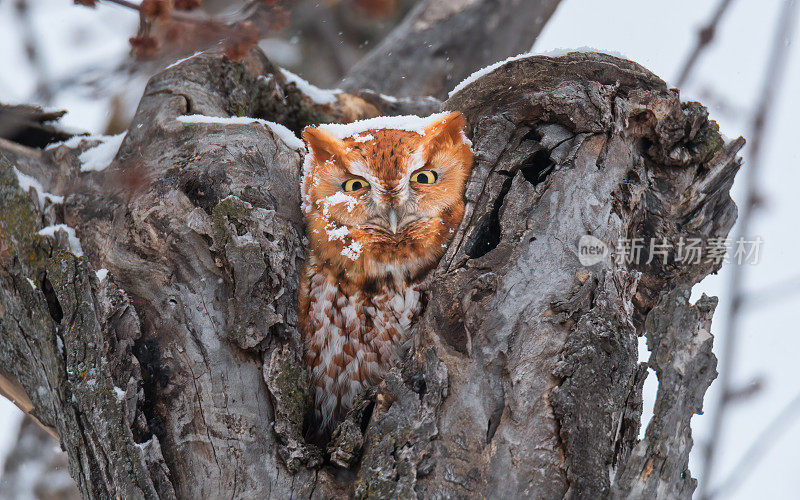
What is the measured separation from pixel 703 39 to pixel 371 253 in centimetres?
133

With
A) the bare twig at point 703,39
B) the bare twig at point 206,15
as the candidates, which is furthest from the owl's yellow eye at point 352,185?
the bare twig at point 703,39

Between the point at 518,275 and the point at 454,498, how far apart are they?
0.58 meters

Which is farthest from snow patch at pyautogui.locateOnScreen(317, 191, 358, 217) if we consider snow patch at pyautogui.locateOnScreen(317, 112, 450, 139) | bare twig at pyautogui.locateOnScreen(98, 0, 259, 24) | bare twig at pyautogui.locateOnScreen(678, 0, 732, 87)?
bare twig at pyautogui.locateOnScreen(678, 0, 732, 87)

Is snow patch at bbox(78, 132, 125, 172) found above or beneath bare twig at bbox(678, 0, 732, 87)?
beneath

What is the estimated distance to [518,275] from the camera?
5.78ft

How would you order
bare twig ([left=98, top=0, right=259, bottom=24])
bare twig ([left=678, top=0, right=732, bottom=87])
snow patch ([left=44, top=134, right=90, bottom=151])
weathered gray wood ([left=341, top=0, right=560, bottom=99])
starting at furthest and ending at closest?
weathered gray wood ([left=341, top=0, right=560, bottom=99]) → snow patch ([left=44, top=134, right=90, bottom=151]) → bare twig ([left=678, top=0, right=732, bottom=87]) → bare twig ([left=98, top=0, right=259, bottom=24])

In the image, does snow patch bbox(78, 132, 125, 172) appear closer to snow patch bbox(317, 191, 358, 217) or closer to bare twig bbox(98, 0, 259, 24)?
snow patch bbox(317, 191, 358, 217)

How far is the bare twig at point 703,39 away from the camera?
219cm

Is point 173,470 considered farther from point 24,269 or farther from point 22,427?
point 22,427

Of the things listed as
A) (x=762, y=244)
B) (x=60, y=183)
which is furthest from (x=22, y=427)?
(x=762, y=244)

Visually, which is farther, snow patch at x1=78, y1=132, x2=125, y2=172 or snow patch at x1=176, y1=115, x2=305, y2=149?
snow patch at x1=78, y1=132, x2=125, y2=172

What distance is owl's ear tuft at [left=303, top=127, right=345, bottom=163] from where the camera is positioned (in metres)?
2.09

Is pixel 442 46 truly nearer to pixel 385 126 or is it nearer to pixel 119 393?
pixel 385 126

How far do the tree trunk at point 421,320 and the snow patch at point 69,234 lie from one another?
0.02 m
